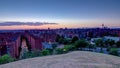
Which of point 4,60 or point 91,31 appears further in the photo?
point 91,31

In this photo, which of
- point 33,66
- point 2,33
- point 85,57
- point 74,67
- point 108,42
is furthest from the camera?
point 108,42

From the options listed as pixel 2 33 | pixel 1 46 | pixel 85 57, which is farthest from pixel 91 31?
pixel 85 57

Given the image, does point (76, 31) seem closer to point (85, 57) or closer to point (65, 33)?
point (65, 33)

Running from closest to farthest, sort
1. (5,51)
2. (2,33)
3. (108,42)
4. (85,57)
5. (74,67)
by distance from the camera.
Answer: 1. (74,67)
2. (85,57)
3. (5,51)
4. (2,33)
5. (108,42)

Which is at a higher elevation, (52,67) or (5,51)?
(52,67)

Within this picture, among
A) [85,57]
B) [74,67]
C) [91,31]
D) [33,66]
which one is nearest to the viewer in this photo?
[74,67]

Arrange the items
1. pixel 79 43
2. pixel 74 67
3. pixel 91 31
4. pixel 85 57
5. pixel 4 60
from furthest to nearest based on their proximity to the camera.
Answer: pixel 91 31
pixel 79 43
pixel 4 60
pixel 85 57
pixel 74 67

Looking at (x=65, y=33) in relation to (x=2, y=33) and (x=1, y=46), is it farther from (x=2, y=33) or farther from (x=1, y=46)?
(x=1, y=46)

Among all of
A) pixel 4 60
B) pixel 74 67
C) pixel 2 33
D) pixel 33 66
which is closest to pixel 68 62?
pixel 74 67

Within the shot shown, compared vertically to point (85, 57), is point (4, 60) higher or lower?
lower
